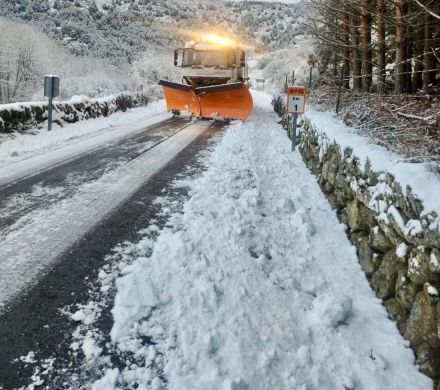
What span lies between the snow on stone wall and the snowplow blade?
9.08 ft

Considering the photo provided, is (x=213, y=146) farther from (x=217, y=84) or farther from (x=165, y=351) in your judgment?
(x=165, y=351)

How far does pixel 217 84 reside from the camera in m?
15.2

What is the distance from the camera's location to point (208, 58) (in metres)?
15.3

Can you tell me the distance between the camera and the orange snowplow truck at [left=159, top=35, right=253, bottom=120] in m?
14.3

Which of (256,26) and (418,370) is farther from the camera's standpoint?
(256,26)

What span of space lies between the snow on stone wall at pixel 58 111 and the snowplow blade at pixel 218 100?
2.77 metres

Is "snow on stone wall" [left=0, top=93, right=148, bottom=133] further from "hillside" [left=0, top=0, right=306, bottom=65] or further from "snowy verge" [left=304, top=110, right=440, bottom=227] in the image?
"hillside" [left=0, top=0, right=306, bottom=65]

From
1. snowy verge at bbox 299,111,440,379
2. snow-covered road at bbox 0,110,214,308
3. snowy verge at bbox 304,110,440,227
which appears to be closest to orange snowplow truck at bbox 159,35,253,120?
snow-covered road at bbox 0,110,214,308

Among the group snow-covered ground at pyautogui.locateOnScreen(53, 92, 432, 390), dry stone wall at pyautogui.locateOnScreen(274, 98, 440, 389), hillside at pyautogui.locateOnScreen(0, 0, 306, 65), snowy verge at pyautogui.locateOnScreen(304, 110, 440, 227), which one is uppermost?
hillside at pyautogui.locateOnScreen(0, 0, 306, 65)

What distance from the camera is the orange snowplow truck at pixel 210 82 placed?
14.3 meters

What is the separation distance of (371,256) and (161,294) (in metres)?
2.03

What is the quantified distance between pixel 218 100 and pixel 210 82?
3.65 feet

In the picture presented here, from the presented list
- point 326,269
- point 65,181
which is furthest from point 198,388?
point 65,181

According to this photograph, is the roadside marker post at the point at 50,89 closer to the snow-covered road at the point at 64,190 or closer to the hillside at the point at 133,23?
the snow-covered road at the point at 64,190
